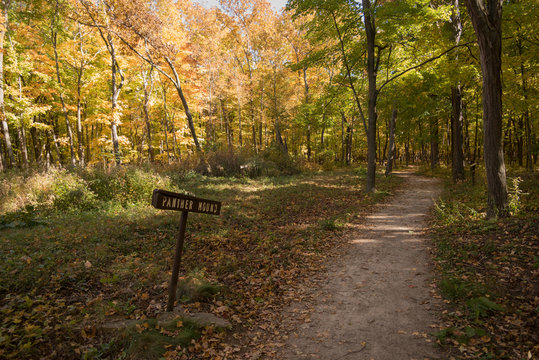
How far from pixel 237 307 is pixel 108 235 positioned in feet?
14.3

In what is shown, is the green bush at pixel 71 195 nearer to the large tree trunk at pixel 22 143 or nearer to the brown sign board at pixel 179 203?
the brown sign board at pixel 179 203

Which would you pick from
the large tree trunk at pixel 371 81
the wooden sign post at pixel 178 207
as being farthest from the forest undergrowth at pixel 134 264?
the large tree trunk at pixel 371 81

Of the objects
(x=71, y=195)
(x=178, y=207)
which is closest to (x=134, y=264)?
(x=178, y=207)

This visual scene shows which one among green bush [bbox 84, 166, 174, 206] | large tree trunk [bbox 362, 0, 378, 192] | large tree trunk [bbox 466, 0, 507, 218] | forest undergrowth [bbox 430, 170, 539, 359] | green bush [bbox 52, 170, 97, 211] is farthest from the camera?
large tree trunk [bbox 362, 0, 378, 192]

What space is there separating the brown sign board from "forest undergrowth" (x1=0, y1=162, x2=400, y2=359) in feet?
5.23

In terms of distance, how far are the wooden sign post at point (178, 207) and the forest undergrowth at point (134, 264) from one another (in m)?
0.54

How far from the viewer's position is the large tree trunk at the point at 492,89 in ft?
21.7

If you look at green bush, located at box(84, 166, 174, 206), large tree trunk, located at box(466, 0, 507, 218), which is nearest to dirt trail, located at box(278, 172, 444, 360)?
large tree trunk, located at box(466, 0, 507, 218)

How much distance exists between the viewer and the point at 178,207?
152 inches

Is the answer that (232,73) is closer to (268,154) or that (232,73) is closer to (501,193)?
(268,154)

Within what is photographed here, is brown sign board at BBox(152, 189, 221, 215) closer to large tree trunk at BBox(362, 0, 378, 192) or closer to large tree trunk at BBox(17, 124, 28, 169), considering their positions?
large tree trunk at BBox(362, 0, 378, 192)

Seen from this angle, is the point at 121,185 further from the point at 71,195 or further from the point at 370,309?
the point at 370,309

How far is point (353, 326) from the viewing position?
4.20m

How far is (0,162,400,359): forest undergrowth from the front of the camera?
3.64 m
